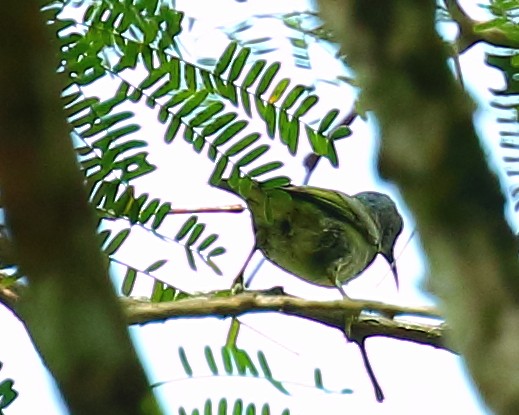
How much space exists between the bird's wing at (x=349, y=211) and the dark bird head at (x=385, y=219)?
83mm

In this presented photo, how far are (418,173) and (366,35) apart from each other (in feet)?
0.15

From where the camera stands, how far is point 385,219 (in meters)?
2.21

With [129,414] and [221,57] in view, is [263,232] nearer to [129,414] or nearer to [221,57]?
[221,57]

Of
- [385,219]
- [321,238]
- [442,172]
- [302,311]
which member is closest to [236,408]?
[302,311]

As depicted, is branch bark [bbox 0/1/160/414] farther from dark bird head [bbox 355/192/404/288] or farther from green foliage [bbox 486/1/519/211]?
dark bird head [bbox 355/192/404/288]

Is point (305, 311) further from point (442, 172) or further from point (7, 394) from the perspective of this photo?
A: point (442, 172)

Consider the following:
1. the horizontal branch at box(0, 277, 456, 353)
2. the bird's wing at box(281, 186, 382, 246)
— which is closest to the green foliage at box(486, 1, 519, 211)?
the horizontal branch at box(0, 277, 456, 353)

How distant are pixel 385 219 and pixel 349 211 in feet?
1.32

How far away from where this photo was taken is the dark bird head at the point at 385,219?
214 centimetres

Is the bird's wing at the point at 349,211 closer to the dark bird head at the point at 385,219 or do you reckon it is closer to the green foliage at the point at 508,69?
the dark bird head at the point at 385,219

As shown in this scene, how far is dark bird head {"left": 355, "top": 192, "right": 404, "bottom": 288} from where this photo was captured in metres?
2.14

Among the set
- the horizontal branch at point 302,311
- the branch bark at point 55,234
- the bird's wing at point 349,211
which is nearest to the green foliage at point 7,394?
the horizontal branch at point 302,311

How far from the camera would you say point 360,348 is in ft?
3.09

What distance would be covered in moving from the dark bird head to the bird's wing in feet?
0.27
